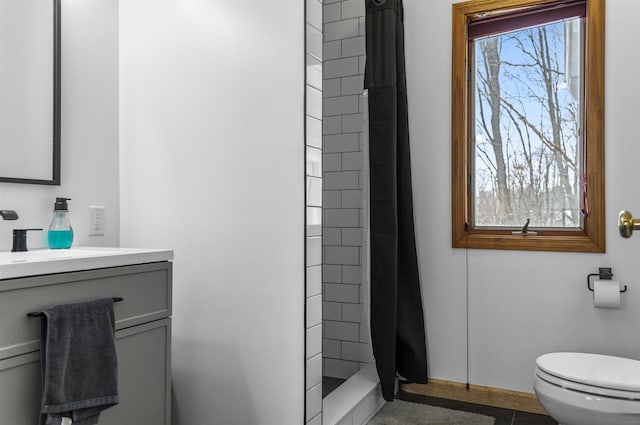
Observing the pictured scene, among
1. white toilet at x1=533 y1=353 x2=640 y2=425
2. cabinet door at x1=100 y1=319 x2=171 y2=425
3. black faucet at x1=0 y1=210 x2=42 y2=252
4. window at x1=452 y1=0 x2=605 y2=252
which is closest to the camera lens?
cabinet door at x1=100 y1=319 x2=171 y2=425

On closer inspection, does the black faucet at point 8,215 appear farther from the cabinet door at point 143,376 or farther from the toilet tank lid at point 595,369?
the toilet tank lid at point 595,369

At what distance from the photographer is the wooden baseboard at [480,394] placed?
2445mm

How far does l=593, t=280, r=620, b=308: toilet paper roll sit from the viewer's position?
220cm

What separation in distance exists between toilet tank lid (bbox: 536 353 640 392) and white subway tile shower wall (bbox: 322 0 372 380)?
103 centimetres

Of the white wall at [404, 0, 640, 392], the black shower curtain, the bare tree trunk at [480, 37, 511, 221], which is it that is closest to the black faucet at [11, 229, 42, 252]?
the black shower curtain

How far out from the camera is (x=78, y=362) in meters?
1.28

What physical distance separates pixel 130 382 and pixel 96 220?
765 mm

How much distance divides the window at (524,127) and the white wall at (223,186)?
118 cm

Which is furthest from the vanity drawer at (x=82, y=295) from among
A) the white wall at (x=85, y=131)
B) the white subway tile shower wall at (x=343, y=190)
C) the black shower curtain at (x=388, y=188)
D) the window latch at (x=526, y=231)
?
the window latch at (x=526, y=231)

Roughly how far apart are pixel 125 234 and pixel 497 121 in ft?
6.52

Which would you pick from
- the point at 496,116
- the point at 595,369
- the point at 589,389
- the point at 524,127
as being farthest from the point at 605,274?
the point at 496,116

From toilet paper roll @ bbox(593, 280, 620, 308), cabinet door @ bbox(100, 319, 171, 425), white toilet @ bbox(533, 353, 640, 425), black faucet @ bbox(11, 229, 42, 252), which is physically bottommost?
white toilet @ bbox(533, 353, 640, 425)

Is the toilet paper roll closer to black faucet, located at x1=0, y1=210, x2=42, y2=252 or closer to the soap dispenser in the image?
the soap dispenser

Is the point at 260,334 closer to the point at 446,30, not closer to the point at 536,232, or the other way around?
the point at 536,232
